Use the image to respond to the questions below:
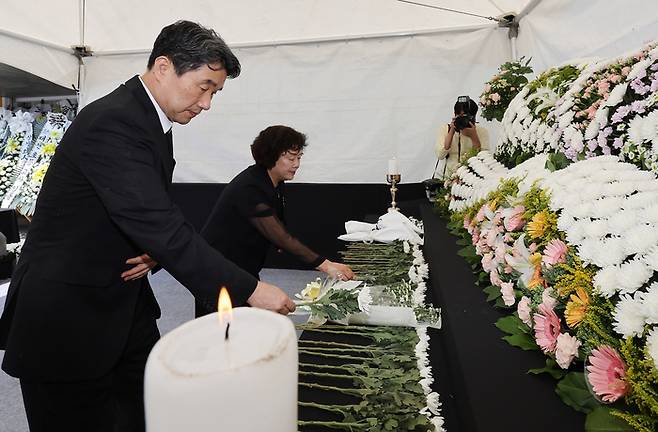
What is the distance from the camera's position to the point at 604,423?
24.8 inches

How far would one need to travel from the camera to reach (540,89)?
2053 mm

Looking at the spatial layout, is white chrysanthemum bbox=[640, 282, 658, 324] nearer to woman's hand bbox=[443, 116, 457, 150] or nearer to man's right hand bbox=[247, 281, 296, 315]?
man's right hand bbox=[247, 281, 296, 315]

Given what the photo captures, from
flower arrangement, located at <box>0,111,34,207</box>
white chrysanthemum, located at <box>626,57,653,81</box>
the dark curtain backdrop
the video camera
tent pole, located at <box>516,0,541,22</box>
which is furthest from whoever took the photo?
flower arrangement, located at <box>0,111,34,207</box>

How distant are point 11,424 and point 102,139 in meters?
1.76

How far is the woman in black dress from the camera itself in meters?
1.98

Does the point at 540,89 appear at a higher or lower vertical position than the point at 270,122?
lower

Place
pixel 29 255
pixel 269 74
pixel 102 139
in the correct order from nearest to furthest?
pixel 102 139 < pixel 29 255 < pixel 269 74

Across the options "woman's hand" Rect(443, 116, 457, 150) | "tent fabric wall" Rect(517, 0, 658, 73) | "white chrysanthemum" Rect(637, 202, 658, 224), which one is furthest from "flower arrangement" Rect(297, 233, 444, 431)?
"woman's hand" Rect(443, 116, 457, 150)

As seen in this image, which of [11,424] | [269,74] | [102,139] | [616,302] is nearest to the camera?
[616,302]

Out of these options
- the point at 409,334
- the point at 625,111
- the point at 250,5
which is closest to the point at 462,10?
the point at 250,5

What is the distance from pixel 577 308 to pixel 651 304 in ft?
0.56

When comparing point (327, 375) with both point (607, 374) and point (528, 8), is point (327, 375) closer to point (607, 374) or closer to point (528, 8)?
point (607, 374)

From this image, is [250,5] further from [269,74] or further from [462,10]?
[462,10]

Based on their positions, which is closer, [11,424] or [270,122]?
[11,424]
